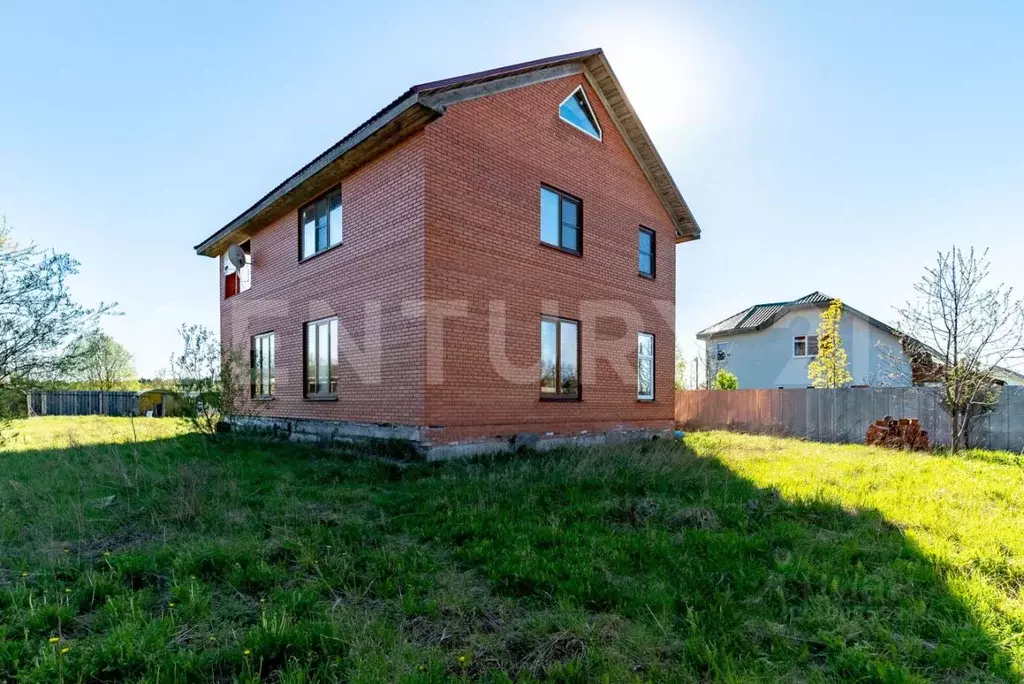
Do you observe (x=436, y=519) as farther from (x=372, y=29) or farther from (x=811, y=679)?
(x=372, y=29)

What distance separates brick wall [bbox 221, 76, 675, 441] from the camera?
8500 millimetres

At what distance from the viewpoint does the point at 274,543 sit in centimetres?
440

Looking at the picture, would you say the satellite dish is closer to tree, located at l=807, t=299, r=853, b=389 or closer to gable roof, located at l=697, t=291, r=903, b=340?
tree, located at l=807, t=299, r=853, b=389

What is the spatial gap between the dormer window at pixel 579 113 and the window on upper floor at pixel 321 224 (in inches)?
197

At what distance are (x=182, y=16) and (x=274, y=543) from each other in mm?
8579

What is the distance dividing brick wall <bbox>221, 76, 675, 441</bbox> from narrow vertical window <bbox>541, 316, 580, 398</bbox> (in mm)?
211

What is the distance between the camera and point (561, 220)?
10.7m

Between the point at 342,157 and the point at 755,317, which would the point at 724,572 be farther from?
the point at 755,317

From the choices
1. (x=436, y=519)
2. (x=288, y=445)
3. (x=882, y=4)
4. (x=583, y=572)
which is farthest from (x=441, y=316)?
(x=882, y=4)

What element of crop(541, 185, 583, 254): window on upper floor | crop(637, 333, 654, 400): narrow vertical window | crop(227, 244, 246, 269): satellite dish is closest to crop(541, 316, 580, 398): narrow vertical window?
crop(541, 185, 583, 254): window on upper floor

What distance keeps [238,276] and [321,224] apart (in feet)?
16.3

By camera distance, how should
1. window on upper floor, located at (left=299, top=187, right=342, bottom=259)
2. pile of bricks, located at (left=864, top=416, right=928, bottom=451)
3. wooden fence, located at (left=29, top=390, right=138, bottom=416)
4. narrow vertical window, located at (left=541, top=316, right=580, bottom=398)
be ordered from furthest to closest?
1. wooden fence, located at (left=29, top=390, right=138, bottom=416)
2. pile of bricks, located at (left=864, top=416, right=928, bottom=451)
3. window on upper floor, located at (left=299, top=187, right=342, bottom=259)
4. narrow vertical window, located at (left=541, top=316, right=580, bottom=398)

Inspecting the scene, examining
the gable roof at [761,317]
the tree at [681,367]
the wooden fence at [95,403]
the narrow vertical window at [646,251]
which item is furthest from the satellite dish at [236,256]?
the tree at [681,367]

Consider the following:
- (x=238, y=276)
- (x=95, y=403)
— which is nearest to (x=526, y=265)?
(x=238, y=276)
